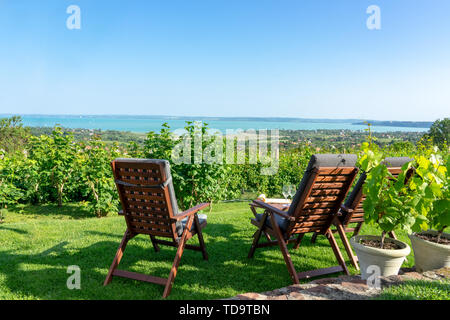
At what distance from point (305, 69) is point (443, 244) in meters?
29.2

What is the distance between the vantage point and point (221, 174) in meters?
5.92

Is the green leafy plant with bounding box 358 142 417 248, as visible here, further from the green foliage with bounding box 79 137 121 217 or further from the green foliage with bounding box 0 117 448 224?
the green foliage with bounding box 79 137 121 217

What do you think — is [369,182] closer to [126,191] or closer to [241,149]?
[126,191]

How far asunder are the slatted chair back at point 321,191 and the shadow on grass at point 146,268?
0.59 m

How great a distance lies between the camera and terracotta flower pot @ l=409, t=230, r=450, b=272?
8.72ft

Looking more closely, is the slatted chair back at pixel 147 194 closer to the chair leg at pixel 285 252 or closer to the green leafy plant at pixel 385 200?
the chair leg at pixel 285 252

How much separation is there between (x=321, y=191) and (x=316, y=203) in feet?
0.49

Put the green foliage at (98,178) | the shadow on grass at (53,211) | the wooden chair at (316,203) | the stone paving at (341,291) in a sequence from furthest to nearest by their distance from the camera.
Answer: the shadow on grass at (53,211), the green foliage at (98,178), the wooden chair at (316,203), the stone paving at (341,291)

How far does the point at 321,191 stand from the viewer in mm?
2842

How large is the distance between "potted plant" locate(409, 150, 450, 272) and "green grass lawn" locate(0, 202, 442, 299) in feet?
2.09

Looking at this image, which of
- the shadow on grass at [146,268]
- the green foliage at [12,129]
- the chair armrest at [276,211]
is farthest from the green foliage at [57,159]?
the green foliage at [12,129]

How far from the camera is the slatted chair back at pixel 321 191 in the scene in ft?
8.80

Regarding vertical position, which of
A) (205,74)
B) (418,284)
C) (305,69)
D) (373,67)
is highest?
(205,74)
